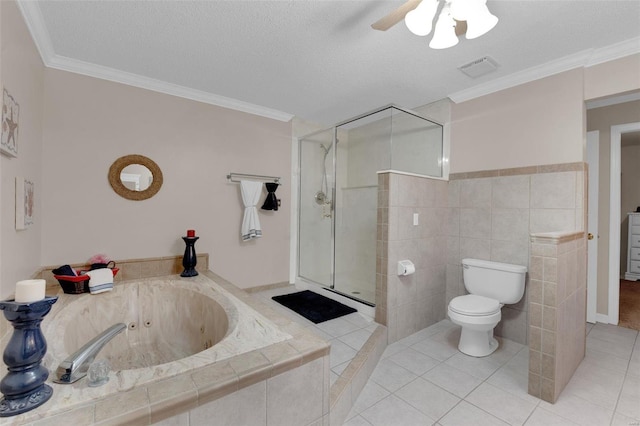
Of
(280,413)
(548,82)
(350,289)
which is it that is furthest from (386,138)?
(280,413)

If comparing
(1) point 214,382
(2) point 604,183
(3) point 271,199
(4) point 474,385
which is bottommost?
(4) point 474,385

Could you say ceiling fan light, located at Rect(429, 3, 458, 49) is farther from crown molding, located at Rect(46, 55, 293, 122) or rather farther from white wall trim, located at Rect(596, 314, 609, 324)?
white wall trim, located at Rect(596, 314, 609, 324)

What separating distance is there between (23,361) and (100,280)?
54.5 inches

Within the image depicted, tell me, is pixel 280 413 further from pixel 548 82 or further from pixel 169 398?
pixel 548 82

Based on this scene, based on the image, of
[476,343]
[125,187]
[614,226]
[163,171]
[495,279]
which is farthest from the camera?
[614,226]

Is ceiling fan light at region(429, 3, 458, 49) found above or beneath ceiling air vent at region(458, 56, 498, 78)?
beneath

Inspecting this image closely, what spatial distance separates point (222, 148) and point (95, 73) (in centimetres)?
115

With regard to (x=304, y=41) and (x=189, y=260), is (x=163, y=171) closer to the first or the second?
(x=189, y=260)

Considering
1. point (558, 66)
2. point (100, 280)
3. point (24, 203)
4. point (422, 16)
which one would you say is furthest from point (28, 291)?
point (558, 66)

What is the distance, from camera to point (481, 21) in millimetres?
1358

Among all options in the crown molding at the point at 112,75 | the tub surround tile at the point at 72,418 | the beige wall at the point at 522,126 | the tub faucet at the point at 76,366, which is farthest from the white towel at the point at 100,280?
the beige wall at the point at 522,126

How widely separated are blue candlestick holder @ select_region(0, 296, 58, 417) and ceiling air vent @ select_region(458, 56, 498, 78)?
280cm

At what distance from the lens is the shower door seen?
11.1 feet

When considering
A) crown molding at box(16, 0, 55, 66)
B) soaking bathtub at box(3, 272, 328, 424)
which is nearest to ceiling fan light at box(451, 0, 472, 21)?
soaking bathtub at box(3, 272, 328, 424)
